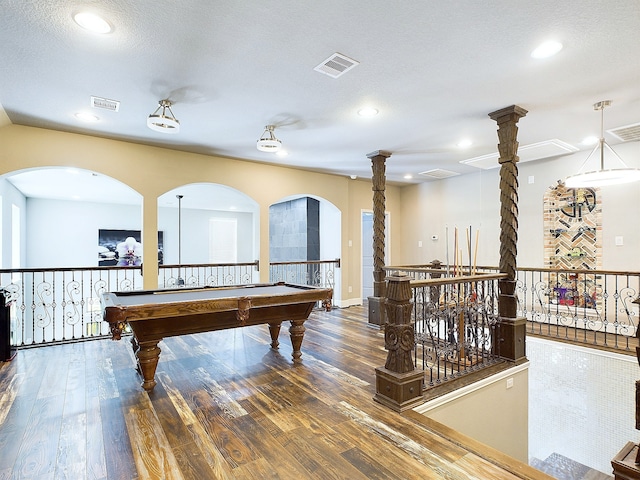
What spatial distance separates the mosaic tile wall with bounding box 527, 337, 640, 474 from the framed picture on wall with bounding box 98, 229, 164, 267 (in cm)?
894

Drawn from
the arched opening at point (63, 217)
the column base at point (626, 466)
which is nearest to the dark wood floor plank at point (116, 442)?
the column base at point (626, 466)

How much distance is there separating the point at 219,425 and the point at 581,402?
474 centimetres

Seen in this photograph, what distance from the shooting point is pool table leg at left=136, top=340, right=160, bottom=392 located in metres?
2.95

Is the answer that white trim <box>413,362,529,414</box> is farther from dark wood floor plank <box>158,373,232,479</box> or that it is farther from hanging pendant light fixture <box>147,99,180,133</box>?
hanging pendant light fixture <box>147,99,180,133</box>

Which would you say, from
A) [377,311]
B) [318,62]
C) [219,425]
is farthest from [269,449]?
[377,311]

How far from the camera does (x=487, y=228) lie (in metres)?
6.66

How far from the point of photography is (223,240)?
11609 mm

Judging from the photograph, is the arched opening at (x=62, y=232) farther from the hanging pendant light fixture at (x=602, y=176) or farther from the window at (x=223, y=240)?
the hanging pendant light fixture at (x=602, y=176)

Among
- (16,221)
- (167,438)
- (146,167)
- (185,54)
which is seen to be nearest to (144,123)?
(146,167)

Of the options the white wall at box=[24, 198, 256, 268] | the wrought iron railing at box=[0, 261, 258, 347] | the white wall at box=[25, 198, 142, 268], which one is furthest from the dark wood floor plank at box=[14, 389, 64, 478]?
the white wall at box=[25, 198, 142, 268]

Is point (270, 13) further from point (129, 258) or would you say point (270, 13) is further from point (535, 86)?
point (129, 258)

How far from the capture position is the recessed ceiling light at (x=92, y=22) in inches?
85.1

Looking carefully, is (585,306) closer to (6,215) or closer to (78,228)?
(6,215)

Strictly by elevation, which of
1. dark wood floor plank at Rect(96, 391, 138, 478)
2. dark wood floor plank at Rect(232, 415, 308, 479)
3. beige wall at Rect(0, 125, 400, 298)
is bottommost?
dark wood floor plank at Rect(232, 415, 308, 479)
